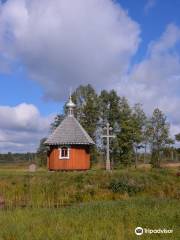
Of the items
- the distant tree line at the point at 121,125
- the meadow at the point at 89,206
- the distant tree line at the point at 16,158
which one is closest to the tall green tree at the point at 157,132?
the distant tree line at the point at 121,125

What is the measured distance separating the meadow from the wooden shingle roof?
9.21 meters

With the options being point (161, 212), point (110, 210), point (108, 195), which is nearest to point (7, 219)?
point (110, 210)

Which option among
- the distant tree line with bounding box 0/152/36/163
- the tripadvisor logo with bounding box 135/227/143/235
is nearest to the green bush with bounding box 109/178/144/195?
the tripadvisor logo with bounding box 135/227/143/235

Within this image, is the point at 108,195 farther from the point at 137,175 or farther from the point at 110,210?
the point at 110,210

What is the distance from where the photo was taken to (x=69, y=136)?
122 ft

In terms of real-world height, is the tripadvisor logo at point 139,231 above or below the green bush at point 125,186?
below

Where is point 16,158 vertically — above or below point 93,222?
above

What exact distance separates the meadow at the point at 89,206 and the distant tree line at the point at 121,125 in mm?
24780

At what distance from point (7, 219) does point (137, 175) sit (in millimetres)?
13150

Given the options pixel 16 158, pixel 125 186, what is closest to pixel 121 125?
pixel 125 186

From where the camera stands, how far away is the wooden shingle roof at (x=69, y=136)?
121 ft

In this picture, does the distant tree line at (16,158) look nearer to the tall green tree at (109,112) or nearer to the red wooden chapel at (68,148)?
the tall green tree at (109,112)

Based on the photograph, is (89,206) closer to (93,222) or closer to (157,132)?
(93,222)

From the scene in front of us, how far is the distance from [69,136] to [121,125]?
1791cm
